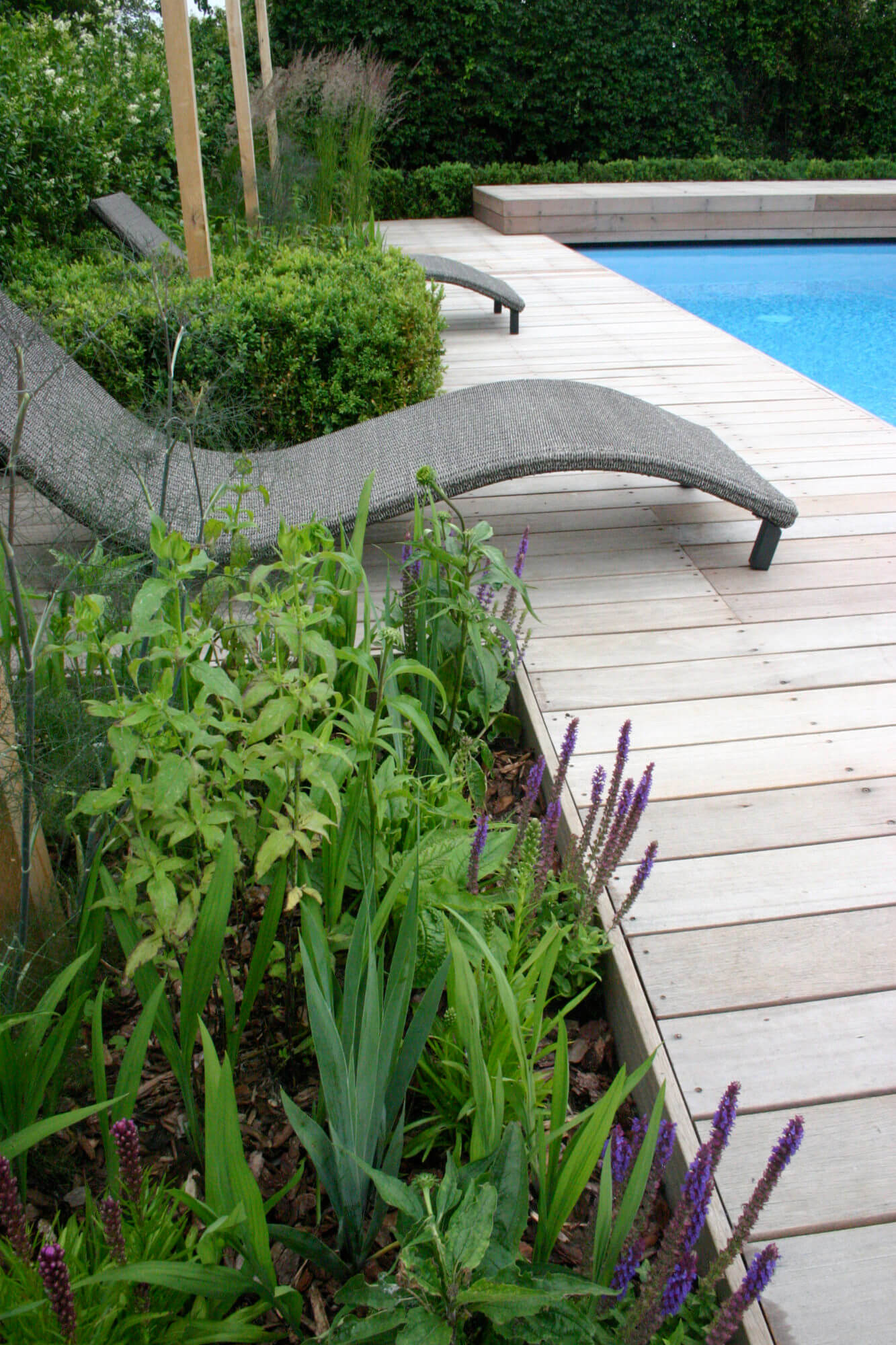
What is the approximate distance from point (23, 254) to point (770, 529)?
3453 millimetres

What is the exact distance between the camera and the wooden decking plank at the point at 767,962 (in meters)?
1.53

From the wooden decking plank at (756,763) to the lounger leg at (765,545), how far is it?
2.77 ft

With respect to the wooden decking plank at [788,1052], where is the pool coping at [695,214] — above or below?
above

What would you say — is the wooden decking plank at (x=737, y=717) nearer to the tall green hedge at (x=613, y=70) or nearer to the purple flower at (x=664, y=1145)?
the purple flower at (x=664, y=1145)

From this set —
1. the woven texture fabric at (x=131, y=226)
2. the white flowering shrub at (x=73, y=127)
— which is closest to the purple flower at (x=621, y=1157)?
the woven texture fabric at (x=131, y=226)

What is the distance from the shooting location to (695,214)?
10125mm

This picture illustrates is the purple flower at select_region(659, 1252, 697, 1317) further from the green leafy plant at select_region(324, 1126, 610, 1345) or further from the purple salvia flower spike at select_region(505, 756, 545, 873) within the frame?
the purple salvia flower spike at select_region(505, 756, 545, 873)

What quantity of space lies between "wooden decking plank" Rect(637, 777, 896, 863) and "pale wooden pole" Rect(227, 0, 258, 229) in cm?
463

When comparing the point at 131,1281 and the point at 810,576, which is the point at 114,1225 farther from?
the point at 810,576

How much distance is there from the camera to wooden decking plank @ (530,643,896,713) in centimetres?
232

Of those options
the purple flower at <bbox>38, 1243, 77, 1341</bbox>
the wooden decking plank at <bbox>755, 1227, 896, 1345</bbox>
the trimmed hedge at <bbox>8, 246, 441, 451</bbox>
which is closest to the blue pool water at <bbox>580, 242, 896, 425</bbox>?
the trimmed hedge at <bbox>8, 246, 441, 451</bbox>

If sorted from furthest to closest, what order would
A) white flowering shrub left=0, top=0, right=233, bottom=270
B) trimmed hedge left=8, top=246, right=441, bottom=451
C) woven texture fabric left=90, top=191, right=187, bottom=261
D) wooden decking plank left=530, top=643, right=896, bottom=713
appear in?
white flowering shrub left=0, top=0, right=233, bottom=270 < woven texture fabric left=90, top=191, right=187, bottom=261 < trimmed hedge left=8, top=246, right=441, bottom=451 < wooden decking plank left=530, top=643, right=896, bottom=713

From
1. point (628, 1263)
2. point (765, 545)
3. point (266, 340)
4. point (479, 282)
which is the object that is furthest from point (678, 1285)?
point (479, 282)

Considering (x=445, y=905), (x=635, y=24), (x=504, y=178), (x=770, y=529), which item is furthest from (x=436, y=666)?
(x=635, y=24)
